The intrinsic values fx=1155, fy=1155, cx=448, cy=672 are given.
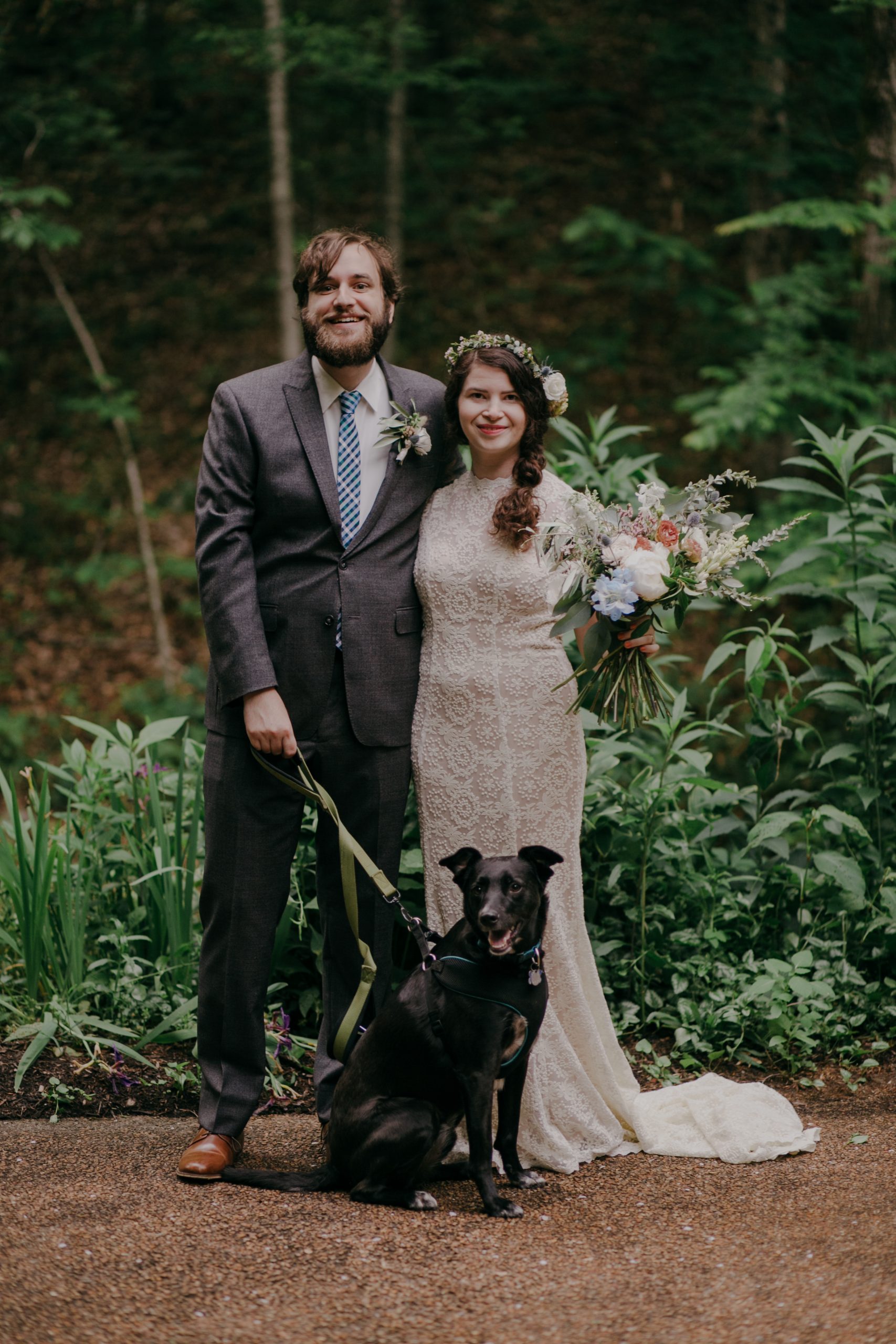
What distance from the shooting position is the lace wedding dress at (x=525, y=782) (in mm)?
3182

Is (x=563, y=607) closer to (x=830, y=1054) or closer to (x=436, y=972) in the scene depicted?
(x=436, y=972)

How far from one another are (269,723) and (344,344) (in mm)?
1046

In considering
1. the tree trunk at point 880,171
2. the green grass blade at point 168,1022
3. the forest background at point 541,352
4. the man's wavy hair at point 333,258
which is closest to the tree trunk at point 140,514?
the forest background at point 541,352

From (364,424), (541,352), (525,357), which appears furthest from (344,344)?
(541,352)

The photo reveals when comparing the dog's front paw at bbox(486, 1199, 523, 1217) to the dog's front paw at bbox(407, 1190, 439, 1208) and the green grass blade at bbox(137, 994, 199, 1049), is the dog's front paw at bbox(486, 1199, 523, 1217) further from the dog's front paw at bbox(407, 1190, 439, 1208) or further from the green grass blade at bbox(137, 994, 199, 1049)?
the green grass blade at bbox(137, 994, 199, 1049)

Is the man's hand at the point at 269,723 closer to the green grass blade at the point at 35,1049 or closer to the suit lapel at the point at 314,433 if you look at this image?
the suit lapel at the point at 314,433

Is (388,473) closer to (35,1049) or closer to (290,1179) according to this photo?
(290,1179)

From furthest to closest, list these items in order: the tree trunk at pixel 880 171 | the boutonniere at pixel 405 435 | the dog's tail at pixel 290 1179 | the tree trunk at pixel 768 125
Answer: the tree trunk at pixel 768 125, the tree trunk at pixel 880 171, the boutonniere at pixel 405 435, the dog's tail at pixel 290 1179

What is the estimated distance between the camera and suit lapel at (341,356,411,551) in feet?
10.4

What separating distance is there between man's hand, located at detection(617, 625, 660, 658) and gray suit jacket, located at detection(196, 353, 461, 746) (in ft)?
2.03

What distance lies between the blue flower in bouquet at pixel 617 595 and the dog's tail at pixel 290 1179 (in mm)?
1559

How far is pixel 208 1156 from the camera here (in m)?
2.98

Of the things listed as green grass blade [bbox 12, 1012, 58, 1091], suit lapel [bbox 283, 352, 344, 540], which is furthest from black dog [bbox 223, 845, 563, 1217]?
suit lapel [bbox 283, 352, 344, 540]

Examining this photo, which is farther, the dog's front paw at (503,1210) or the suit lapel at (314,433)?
the suit lapel at (314,433)
